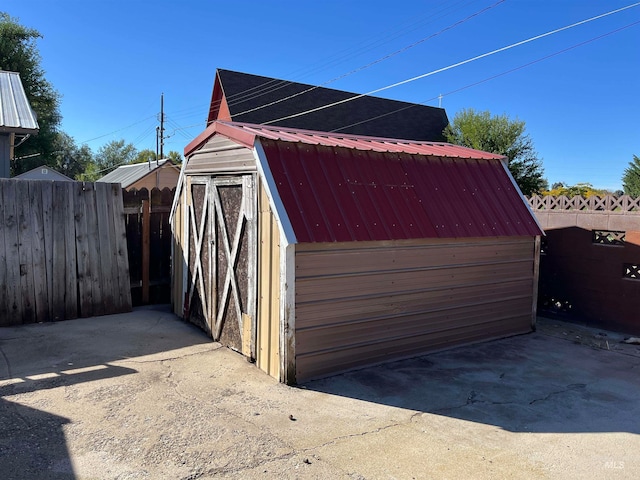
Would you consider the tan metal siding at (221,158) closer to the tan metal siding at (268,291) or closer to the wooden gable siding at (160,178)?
the tan metal siding at (268,291)

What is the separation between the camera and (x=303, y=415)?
385 cm

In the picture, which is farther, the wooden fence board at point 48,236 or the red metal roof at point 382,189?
the wooden fence board at point 48,236

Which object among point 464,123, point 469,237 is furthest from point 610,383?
point 464,123

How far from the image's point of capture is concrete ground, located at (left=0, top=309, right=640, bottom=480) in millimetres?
3115

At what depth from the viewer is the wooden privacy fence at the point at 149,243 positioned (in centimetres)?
742

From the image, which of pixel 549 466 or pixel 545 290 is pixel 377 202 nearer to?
pixel 549 466

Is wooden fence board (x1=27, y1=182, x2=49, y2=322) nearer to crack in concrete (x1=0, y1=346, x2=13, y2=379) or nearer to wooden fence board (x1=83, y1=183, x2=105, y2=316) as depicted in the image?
wooden fence board (x1=83, y1=183, x2=105, y2=316)

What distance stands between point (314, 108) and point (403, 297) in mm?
17326

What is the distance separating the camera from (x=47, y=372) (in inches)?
180

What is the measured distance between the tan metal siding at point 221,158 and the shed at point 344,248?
0.08 feet

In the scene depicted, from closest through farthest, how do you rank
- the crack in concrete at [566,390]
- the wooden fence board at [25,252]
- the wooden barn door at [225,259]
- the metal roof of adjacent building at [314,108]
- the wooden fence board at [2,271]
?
the crack in concrete at [566,390] → the wooden barn door at [225,259] → the wooden fence board at [2,271] → the wooden fence board at [25,252] → the metal roof of adjacent building at [314,108]

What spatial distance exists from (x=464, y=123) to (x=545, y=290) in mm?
16180

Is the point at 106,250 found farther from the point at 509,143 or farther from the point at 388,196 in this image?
the point at 509,143

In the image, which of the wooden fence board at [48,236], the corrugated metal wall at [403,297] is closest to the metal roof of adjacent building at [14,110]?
the wooden fence board at [48,236]
